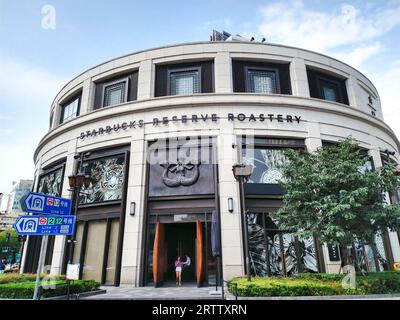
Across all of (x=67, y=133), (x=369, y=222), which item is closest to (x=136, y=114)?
(x=67, y=133)

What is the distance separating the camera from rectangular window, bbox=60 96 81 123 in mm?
20550

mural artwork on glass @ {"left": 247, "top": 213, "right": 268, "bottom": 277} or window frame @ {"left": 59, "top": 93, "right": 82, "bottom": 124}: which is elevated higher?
window frame @ {"left": 59, "top": 93, "right": 82, "bottom": 124}

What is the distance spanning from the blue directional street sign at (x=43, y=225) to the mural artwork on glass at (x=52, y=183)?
39.5 ft

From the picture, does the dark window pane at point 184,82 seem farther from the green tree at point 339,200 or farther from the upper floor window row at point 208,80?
the green tree at point 339,200

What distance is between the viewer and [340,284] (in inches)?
374

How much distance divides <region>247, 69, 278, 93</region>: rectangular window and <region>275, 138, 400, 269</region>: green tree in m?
7.33

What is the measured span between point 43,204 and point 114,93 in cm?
1294

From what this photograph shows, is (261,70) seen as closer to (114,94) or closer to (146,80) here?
(146,80)

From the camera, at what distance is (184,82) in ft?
58.6

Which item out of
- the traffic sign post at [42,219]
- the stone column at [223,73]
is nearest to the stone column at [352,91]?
the stone column at [223,73]

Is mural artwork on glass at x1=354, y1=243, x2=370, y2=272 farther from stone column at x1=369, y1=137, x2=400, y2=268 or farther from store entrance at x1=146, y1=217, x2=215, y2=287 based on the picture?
store entrance at x1=146, y1=217, x2=215, y2=287

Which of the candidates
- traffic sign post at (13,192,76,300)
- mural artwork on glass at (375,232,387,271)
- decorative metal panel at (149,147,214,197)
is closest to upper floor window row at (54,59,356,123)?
decorative metal panel at (149,147,214,197)

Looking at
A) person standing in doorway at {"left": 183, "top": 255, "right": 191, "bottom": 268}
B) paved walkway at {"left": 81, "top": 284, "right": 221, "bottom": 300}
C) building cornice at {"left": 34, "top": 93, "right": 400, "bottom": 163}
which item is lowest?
paved walkway at {"left": 81, "top": 284, "right": 221, "bottom": 300}

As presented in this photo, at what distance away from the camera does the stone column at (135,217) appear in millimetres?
13930
